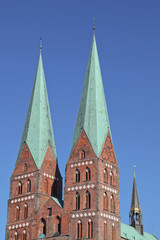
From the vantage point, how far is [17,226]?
7219cm

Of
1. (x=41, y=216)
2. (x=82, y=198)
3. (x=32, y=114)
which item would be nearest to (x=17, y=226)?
(x=41, y=216)

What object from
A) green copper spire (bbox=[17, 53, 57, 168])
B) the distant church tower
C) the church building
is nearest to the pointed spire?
the distant church tower

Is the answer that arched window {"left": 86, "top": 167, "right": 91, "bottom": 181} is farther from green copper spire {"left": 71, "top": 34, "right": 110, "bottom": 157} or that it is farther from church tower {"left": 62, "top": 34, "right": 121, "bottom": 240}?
green copper spire {"left": 71, "top": 34, "right": 110, "bottom": 157}

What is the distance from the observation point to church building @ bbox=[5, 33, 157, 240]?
68.2 m

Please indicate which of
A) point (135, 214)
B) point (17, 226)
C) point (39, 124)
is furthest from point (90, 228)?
point (135, 214)

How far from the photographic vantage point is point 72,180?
7106 cm

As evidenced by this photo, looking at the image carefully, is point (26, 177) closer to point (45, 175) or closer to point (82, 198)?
point (45, 175)

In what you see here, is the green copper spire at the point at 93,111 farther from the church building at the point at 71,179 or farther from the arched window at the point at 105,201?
the arched window at the point at 105,201

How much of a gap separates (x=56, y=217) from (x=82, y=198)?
4204 millimetres

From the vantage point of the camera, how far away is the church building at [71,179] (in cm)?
6825

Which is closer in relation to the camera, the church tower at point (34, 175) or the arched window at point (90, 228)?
the arched window at point (90, 228)

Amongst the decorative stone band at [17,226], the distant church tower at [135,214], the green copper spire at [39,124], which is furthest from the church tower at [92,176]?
the distant church tower at [135,214]

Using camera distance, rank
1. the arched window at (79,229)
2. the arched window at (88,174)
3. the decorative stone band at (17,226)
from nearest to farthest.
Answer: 1. the arched window at (79,229)
2. the arched window at (88,174)
3. the decorative stone band at (17,226)

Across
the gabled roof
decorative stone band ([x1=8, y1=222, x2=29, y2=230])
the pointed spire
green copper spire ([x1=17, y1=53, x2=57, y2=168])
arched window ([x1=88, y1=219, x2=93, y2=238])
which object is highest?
green copper spire ([x1=17, y1=53, x2=57, y2=168])
